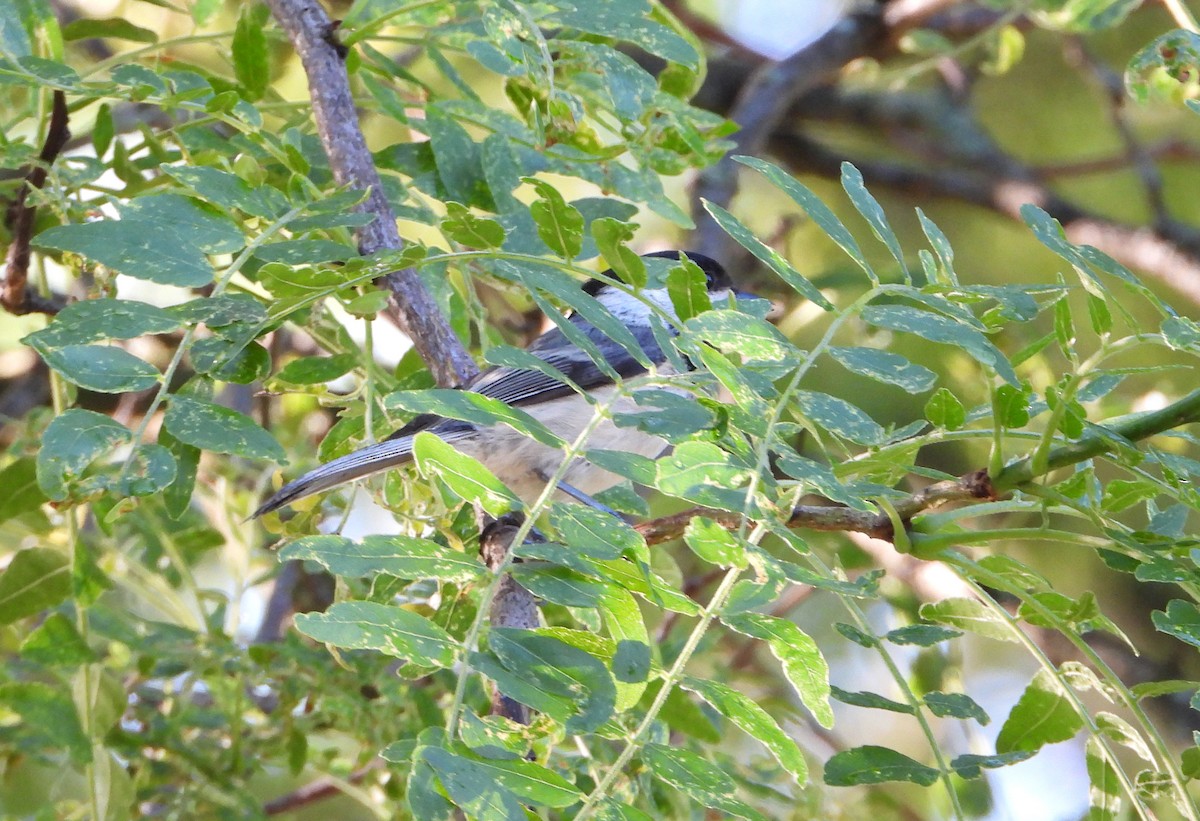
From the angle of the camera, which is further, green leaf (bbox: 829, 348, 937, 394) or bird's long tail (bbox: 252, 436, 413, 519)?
bird's long tail (bbox: 252, 436, 413, 519)

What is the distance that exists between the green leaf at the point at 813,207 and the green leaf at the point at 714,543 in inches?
12.0

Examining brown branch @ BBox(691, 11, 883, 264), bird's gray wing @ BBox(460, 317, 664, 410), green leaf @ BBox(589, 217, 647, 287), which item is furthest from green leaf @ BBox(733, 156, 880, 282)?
brown branch @ BBox(691, 11, 883, 264)

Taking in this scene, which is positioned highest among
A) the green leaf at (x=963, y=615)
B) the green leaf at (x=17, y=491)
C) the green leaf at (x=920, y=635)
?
the green leaf at (x=920, y=635)

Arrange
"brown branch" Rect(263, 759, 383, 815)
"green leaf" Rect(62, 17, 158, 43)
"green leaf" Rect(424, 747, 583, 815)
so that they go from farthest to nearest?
"brown branch" Rect(263, 759, 383, 815) < "green leaf" Rect(62, 17, 158, 43) < "green leaf" Rect(424, 747, 583, 815)

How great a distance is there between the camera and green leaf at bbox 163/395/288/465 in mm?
1245

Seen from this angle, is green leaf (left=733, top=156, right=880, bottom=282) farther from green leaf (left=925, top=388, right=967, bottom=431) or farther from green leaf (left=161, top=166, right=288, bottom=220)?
green leaf (left=161, top=166, right=288, bottom=220)

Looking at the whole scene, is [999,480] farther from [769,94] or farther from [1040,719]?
[769,94]

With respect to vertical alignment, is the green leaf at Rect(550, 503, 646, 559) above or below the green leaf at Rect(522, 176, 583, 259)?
below

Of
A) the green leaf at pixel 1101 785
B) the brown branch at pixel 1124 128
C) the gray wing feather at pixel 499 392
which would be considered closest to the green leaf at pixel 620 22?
the gray wing feather at pixel 499 392

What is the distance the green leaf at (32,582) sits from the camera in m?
1.65

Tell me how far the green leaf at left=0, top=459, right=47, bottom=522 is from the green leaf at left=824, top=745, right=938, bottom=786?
115cm

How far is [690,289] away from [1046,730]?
65 centimetres

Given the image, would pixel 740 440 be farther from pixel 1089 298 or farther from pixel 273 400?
pixel 273 400

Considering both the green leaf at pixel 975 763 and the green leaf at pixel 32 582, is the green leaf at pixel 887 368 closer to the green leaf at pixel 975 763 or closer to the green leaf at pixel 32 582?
the green leaf at pixel 975 763
